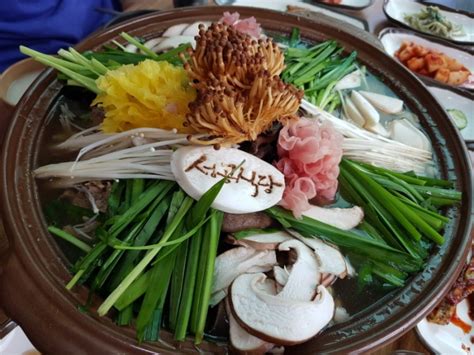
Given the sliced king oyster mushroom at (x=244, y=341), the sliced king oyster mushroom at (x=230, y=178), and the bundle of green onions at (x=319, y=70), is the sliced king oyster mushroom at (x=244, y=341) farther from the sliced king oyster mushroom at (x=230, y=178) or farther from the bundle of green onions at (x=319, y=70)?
the bundle of green onions at (x=319, y=70)

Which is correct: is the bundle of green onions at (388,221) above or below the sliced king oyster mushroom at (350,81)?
below

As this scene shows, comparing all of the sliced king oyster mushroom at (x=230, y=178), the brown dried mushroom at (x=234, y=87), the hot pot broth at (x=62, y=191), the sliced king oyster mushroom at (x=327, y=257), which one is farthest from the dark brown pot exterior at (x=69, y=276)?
the brown dried mushroom at (x=234, y=87)

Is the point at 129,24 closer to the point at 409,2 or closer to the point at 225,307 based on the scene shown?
the point at 225,307

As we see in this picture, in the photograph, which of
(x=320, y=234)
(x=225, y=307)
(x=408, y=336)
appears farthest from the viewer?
(x=408, y=336)

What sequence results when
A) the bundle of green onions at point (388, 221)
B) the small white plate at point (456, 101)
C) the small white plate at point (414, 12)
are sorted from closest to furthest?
1. the bundle of green onions at point (388, 221)
2. the small white plate at point (456, 101)
3. the small white plate at point (414, 12)

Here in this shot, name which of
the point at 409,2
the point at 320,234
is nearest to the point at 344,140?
the point at 320,234

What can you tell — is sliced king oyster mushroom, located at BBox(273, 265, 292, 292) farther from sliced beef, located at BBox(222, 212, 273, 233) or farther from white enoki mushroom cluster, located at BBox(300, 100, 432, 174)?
white enoki mushroom cluster, located at BBox(300, 100, 432, 174)

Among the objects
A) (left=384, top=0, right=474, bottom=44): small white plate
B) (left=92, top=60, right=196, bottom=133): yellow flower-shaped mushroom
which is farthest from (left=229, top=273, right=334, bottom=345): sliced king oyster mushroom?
(left=384, top=0, right=474, bottom=44): small white plate

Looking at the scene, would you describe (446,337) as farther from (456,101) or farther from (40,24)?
(40,24)
